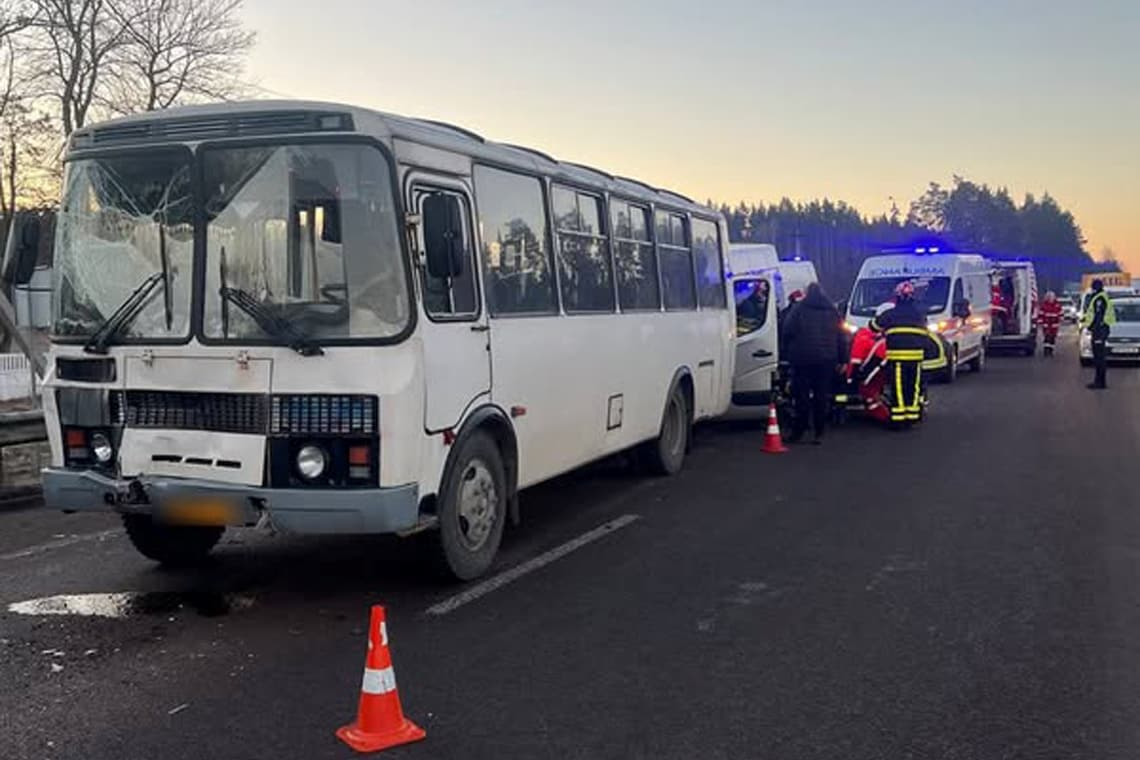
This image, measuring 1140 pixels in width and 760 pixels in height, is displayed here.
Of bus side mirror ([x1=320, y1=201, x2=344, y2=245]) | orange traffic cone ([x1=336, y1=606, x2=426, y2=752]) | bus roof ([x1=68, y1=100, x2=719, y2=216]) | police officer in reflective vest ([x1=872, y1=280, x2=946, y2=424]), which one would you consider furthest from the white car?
orange traffic cone ([x1=336, y1=606, x2=426, y2=752])

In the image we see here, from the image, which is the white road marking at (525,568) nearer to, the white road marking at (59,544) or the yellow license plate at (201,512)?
the yellow license plate at (201,512)

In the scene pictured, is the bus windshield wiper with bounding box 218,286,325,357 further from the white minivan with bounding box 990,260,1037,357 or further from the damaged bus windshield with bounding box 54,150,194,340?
the white minivan with bounding box 990,260,1037,357

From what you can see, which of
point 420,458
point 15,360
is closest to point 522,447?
point 420,458

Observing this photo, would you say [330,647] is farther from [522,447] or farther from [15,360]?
[15,360]

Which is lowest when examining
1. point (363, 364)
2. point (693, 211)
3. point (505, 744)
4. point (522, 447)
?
point (505, 744)

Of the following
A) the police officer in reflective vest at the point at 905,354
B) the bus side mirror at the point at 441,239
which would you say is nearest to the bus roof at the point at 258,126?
the bus side mirror at the point at 441,239

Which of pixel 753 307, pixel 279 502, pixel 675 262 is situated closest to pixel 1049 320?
pixel 753 307

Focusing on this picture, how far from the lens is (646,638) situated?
5.62 meters

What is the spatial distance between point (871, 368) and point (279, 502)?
10487 mm

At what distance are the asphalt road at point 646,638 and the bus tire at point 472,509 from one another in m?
0.26

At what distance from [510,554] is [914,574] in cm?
Result: 271

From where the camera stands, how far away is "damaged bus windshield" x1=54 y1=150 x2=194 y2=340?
5984mm

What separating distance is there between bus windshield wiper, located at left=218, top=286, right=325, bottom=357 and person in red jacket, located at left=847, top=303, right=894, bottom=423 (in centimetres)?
1028

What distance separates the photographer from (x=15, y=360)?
2616 centimetres
